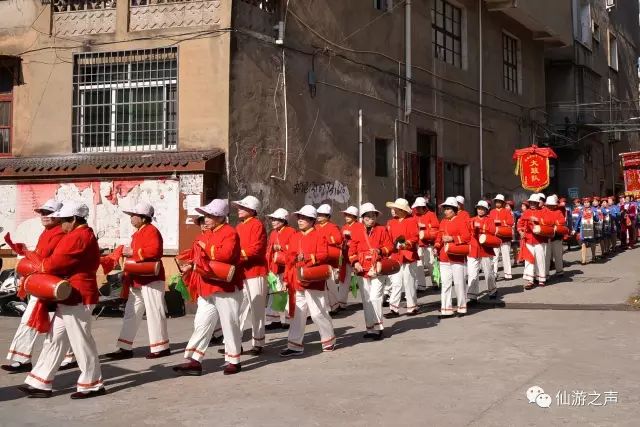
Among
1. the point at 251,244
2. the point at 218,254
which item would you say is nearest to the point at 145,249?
the point at 251,244

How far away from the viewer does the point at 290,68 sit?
1469 cm

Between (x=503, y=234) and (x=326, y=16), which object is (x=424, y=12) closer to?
Result: (x=326, y=16)

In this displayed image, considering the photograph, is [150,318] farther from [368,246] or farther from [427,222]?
[427,222]

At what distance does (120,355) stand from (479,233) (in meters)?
6.74

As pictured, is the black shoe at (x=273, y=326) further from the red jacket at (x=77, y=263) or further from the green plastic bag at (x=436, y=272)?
the red jacket at (x=77, y=263)

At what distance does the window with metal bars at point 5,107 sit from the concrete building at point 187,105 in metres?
0.03

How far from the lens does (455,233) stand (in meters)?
11.4

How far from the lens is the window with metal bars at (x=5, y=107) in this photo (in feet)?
49.5

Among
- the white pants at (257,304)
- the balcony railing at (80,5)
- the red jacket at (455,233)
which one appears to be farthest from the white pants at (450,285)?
the balcony railing at (80,5)

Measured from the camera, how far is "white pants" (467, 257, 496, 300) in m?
12.5

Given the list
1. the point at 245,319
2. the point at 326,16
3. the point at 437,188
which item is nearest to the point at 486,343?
the point at 245,319

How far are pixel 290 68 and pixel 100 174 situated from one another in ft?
14.3

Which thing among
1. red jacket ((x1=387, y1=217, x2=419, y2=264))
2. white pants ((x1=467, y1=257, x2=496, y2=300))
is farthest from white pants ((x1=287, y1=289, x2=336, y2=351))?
white pants ((x1=467, y1=257, x2=496, y2=300))

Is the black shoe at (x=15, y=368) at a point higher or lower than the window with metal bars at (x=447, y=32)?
lower
